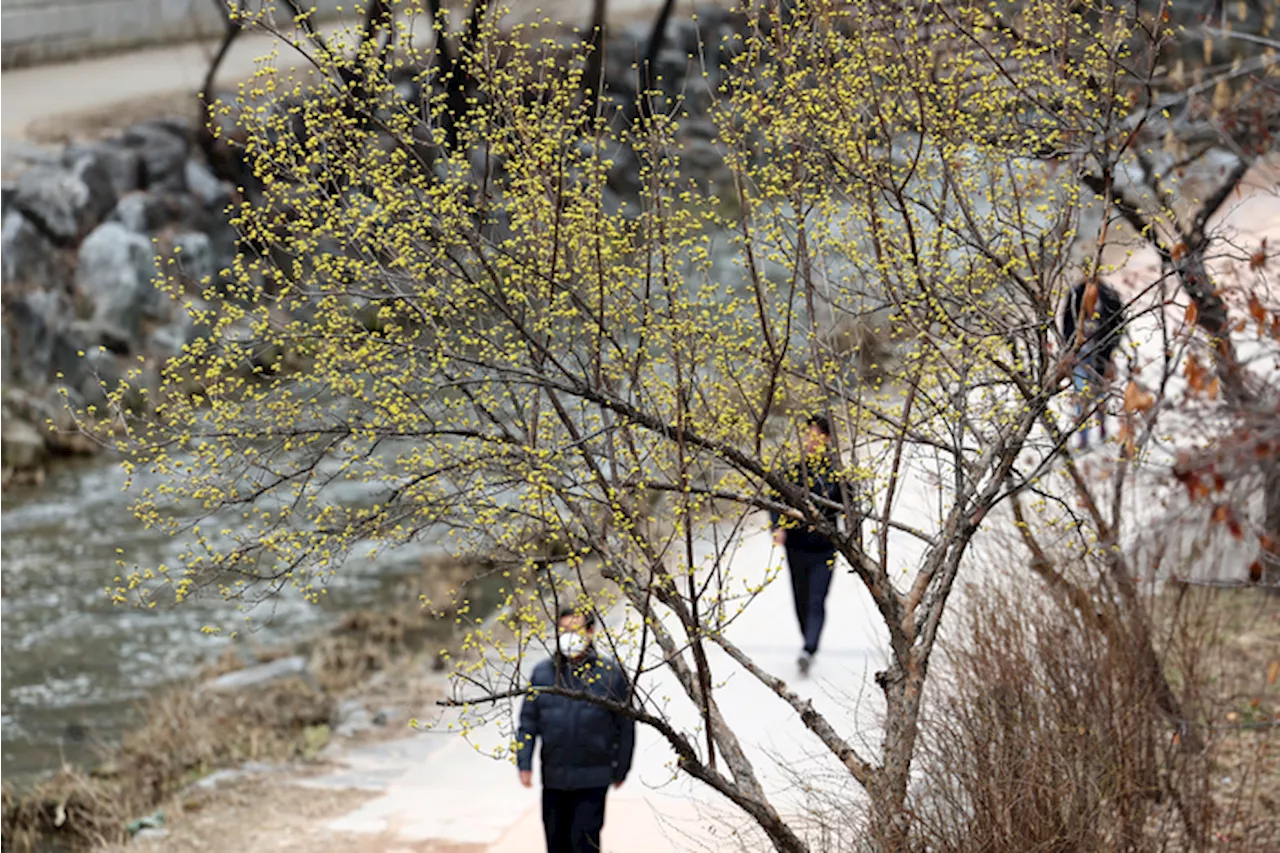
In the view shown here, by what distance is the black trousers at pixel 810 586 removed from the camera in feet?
29.5

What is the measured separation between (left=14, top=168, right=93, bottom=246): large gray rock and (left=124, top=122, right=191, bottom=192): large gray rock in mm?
1087

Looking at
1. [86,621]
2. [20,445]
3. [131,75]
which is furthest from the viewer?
[131,75]

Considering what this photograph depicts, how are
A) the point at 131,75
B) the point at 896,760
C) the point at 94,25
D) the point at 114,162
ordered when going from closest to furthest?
the point at 896,760
the point at 114,162
the point at 131,75
the point at 94,25

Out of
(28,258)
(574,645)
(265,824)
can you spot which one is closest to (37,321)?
(28,258)

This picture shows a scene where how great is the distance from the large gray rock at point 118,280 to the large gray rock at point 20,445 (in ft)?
11.3

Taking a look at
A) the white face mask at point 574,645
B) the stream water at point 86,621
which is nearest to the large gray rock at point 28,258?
the stream water at point 86,621

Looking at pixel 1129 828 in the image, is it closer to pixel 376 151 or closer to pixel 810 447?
pixel 810 447

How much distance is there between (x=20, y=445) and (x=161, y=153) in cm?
812

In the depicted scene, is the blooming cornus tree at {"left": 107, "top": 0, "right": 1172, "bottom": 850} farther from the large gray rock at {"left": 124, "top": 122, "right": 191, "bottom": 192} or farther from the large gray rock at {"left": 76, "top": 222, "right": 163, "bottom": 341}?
the large gray rock at {"left": 124, "top": 122, "right": 191, "bottom": 192}

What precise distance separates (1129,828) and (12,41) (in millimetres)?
28207

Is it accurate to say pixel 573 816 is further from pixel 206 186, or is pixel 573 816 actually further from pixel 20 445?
pixel 206 186

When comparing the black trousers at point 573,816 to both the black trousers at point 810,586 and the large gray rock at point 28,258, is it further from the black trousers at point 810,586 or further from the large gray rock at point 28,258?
the large gray rock at point 28,258

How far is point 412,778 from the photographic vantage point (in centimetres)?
965

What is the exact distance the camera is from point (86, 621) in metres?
14.6
